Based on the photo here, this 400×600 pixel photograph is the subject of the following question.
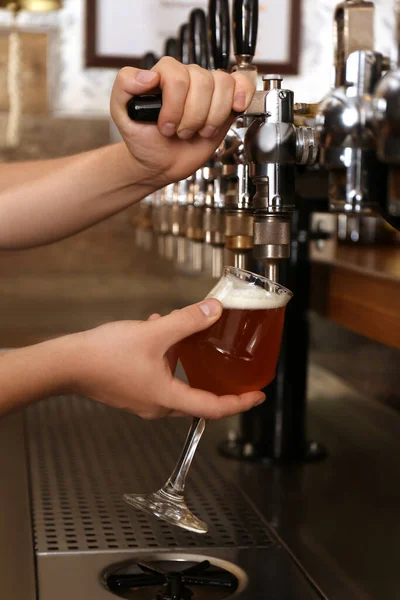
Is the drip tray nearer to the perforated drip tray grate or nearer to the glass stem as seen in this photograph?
the perforated drip tray grate

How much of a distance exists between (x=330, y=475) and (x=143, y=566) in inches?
17.4

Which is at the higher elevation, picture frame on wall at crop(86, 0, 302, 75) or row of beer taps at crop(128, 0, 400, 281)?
picture frame on wall at crop(86, 0, 302, 75)

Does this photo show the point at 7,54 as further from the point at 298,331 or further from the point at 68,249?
the point at 298,331

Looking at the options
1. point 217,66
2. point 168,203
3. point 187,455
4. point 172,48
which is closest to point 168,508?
point 187,455

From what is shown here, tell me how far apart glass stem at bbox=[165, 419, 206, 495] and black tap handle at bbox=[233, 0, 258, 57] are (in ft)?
1.32

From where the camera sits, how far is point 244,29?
920 mm

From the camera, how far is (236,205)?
0.91 meters

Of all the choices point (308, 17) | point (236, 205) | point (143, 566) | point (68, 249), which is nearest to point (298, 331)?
point (236, 205)

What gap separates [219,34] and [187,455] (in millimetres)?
589

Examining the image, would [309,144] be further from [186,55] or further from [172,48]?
[172,48]

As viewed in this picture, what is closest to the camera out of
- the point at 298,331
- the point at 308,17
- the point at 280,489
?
the point at 280,489

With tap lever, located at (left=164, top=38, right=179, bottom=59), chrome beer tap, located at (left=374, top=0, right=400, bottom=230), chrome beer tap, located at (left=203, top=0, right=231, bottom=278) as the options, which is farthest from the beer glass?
tap lever, located at (left=164, top=38, right=179, bottom=59)

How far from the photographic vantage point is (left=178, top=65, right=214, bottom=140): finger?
0.70m

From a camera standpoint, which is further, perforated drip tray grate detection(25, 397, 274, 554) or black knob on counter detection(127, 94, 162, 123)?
perforated drip tray grate detection(25, 397, 274, 554)
